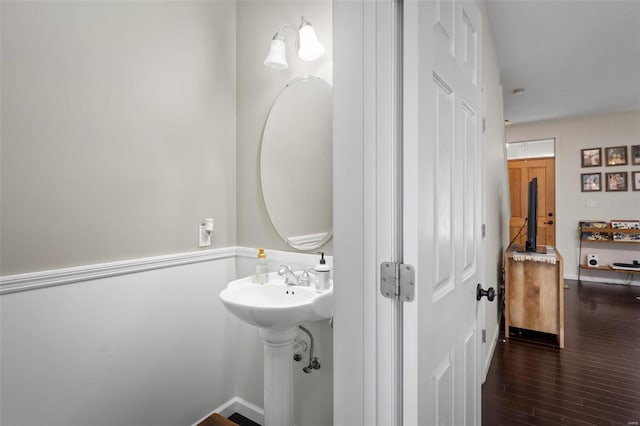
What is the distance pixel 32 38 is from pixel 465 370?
2.05 m

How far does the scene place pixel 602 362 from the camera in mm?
2547

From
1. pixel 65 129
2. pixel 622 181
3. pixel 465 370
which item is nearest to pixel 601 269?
pixel 622 181

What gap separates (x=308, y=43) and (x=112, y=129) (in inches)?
39.0

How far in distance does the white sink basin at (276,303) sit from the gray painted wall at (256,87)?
28 cm

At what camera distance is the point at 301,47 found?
167 centimetres

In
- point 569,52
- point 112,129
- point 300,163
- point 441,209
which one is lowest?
point 441,209

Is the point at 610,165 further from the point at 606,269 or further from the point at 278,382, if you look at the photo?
the point at 278,382

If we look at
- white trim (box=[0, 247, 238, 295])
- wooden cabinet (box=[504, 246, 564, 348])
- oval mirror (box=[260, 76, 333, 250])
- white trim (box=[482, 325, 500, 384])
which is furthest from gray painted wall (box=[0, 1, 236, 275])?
Answer: wooden cabinet (box=[504, 246, 564, 348])

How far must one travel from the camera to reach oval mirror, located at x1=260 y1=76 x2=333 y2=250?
170 centimetres

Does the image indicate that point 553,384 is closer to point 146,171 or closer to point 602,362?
point 602,362

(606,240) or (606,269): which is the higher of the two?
(606,240)

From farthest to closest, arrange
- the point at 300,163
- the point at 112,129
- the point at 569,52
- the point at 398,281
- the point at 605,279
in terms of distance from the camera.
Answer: the point at 605,279 < the point at 569,52 < the point at 300,163 < the point at 112,129 < the point at 398,281

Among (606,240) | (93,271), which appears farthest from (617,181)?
(93,271)

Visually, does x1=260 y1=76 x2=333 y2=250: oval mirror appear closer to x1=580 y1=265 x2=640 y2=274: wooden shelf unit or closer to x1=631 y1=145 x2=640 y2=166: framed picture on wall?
x1=580 y1=265 x2=640 y2=274: wooden shelf unit
